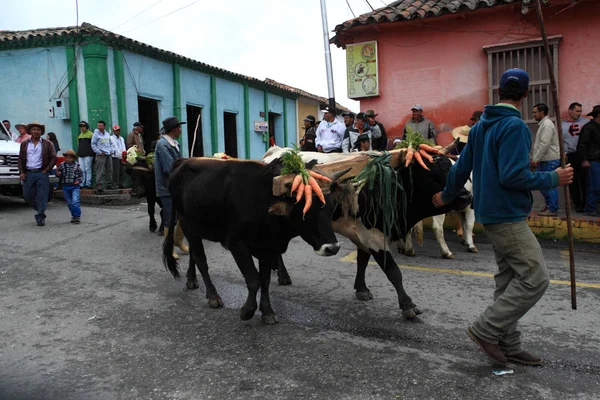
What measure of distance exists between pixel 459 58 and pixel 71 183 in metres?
7.86

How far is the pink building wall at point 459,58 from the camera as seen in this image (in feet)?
30.7

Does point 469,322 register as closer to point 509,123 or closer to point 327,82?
point 509,123

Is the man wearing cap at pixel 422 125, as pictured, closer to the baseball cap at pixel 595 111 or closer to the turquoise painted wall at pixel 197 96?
the baseball cap at pixel 595 111

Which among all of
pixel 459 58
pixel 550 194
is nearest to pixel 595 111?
pixel 550 194

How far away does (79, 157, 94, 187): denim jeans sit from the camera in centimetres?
1313

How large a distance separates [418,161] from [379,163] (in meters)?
0.36

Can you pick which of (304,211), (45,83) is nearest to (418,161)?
(304,211)

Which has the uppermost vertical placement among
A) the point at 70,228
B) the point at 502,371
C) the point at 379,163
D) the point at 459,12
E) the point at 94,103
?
the point at 459,12

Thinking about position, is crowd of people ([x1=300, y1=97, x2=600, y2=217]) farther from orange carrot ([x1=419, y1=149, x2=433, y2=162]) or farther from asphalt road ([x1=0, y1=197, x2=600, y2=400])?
orange carrot ([x1=419, y1=149, x2=433, y2=162])

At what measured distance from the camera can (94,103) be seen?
44.8 feet

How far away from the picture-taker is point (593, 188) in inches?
340

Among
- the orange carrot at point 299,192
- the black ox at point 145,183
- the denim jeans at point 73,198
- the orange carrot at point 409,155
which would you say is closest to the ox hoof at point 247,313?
the orange carrot at point 299,192

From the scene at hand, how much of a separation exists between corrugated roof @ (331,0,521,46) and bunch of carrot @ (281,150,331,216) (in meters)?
6.91

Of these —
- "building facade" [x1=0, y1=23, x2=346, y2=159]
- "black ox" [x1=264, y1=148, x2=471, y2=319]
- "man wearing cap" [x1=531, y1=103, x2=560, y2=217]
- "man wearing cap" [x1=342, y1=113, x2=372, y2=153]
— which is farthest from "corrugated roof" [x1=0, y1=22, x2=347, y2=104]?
"black ox" [x1=264, y1=148, x2=471, y2=319]
